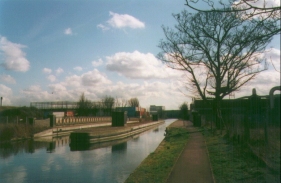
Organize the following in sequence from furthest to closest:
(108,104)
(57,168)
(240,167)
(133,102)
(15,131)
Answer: (133,102), (108,104), (15,131), (57,168), (240,167)

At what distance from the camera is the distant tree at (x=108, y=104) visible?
4458 inches

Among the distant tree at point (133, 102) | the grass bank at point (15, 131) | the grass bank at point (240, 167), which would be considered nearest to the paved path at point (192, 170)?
the grass bank at point (240, 167)

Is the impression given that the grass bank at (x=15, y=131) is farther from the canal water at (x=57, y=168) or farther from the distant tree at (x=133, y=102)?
the distant tree at (x=133, y=102)

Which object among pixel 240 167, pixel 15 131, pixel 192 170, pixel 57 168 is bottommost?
pixel 57 168

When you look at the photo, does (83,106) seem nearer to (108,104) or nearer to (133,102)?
(108,104)

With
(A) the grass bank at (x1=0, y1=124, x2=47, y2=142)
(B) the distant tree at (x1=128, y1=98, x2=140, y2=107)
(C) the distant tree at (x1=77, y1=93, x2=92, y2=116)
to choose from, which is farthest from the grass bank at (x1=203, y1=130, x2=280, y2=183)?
(B) the distant tree at (x1=128, y1=98, x2=140, y2=107)

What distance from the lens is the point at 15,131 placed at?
34.0 metres

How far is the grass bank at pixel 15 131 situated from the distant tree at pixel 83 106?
60.9 metres

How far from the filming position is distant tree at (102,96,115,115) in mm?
113231

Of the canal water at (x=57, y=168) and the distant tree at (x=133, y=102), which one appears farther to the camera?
the distant tree at (x=133, y=102)

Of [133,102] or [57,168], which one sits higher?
[133,102]

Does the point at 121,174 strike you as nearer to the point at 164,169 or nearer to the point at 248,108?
the point at 164,169

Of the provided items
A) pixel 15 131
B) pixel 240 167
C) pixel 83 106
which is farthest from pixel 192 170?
pixel 83 106

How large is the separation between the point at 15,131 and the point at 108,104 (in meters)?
85.8
